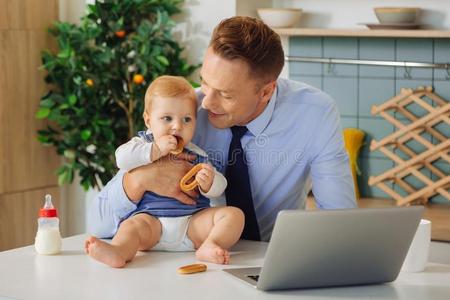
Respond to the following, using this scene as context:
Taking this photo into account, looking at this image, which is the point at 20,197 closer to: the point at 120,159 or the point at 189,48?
the point at 189,48

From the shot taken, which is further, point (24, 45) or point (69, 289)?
point (24, 45)

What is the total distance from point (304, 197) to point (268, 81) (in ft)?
1.54

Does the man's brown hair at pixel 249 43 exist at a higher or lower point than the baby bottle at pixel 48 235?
higher

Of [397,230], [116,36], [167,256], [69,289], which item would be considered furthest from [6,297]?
[116,36]

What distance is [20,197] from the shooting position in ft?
14.6

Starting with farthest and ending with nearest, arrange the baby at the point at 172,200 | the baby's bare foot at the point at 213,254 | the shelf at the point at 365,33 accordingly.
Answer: the shelf at the point at 365,33 < the baby at the point at 172,200 < the baby's bare foot at the point at 213,254

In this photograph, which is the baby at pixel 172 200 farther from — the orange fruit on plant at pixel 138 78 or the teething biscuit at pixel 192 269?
the orange fruit on plant at pixel 138 78

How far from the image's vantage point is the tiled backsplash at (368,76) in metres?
4.04

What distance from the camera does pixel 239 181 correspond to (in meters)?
2.73

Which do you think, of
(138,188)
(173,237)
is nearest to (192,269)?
(173,237)

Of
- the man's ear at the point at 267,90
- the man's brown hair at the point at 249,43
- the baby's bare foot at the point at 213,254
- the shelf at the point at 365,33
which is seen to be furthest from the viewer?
the shelf at the point at 365,33

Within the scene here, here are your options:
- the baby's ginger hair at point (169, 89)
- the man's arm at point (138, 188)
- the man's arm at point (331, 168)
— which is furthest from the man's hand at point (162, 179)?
the man's arm at point (331, 168)

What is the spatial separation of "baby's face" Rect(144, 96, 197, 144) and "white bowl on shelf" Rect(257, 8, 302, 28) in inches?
70.6

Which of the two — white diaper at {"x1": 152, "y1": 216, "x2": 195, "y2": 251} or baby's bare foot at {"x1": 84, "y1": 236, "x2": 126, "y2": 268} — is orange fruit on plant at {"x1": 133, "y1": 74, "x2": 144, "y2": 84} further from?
baby's bare foot at {"x1": 84, "y1": 236, "x2": 126, "y2": 268}
